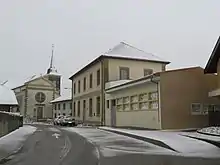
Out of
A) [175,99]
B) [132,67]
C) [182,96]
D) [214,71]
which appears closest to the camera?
[214,71]

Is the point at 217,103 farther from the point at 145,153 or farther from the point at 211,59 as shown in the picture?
the point at 145,153

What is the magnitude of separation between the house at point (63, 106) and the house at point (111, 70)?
50.4ft

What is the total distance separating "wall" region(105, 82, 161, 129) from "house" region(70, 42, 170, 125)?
3.46 metres

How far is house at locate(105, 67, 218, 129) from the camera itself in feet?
85.3

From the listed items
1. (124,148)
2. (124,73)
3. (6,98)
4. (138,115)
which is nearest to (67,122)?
(6,98)

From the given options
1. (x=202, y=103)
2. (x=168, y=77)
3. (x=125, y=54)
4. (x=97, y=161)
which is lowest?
(x=97, y=161)

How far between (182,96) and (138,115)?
193 inches

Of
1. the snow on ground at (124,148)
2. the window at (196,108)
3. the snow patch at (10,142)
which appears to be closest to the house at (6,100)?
the snow patch at (10,142)

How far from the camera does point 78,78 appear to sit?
53188 mm

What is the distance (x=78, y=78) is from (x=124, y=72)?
46.7 ft

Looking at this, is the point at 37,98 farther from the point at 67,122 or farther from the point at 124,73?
the point at 124,73

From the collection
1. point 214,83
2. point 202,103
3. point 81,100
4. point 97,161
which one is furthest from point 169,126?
point 81,100

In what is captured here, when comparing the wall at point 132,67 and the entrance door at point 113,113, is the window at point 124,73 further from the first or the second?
the entrance door at point 113,113

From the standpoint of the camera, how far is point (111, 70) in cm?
3981
